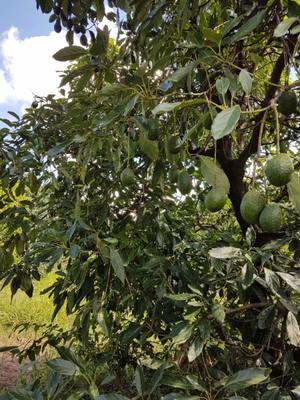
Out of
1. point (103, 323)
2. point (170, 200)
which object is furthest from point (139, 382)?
point (170, 200)

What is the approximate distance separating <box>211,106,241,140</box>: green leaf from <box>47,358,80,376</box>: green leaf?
0.44m

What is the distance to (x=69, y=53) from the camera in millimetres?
897

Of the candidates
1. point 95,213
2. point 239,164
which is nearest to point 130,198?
point 95,213

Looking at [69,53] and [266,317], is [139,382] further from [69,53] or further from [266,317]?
[69,53]

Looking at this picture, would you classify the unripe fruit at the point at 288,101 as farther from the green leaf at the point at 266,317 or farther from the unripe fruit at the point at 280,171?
the green leaf at the point at 266,317

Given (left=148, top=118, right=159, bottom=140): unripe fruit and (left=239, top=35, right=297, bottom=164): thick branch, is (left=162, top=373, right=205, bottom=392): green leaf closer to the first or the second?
(left=148, top=118, right=159, bottom=140): unripe fruit

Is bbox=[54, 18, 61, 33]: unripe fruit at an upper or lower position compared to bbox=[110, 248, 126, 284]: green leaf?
upper

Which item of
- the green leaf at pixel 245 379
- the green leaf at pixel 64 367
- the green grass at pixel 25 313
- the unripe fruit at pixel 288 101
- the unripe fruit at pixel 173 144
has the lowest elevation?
the green grass at pixel 25 313

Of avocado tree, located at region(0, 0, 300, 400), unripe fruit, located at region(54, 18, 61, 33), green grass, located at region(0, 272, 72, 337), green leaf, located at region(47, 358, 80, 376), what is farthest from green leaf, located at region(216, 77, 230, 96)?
green grass, located at region(0, 272, 72, 337)

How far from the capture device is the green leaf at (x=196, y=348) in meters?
0.82

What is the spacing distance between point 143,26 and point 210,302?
63 centimetres

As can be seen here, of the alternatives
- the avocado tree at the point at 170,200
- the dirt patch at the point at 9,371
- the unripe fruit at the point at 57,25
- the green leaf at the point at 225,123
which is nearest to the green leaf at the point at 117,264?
the avocado tree at the point at 170,200

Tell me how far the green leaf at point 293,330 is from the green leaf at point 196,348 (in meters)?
0.18

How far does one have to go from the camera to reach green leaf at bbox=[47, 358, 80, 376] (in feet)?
2.27
